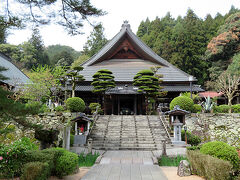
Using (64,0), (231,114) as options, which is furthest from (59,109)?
(231,114)

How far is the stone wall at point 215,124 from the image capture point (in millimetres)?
12438

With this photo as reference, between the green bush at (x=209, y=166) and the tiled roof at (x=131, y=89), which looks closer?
the green bush at (x=209, y=166)

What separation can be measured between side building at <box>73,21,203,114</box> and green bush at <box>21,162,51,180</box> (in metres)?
12.6

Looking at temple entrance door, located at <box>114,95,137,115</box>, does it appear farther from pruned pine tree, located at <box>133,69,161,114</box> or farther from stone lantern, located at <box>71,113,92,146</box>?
stone lantern, located at <box>71,113,92,146</box>

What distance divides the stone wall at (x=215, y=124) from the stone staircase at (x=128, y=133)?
2071 millimetres

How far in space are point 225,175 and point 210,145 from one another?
3.63 ft

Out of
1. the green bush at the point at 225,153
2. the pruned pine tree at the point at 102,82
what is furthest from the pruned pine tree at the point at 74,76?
the green bush at the point at 225,153

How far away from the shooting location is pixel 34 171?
412cm

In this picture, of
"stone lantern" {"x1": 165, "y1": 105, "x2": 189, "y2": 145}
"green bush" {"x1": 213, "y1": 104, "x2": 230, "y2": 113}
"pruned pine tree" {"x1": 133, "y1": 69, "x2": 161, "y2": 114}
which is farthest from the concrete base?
"pruned pine tree" {"x1": 133, "y1": 69, "x2": 161, "y2": 114}

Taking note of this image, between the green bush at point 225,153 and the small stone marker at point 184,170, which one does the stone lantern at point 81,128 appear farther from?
the green bush at point 225,153

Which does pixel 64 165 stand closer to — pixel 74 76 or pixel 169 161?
pixel 169 161

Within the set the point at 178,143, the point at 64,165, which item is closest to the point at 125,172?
the point at 64,165

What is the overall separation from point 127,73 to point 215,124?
9.36 meters

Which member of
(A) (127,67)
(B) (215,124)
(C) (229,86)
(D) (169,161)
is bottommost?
(D) (169,161)
